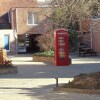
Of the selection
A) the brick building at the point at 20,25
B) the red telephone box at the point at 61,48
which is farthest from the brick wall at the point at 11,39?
the red telephone box at the point at 61,48

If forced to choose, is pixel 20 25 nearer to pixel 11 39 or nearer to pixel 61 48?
pixel 11 39

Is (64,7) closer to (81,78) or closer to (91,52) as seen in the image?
(81,78)

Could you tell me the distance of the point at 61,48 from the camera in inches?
1150

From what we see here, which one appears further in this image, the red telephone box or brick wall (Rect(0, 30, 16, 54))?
brick wall (Rect(0, 30, 16, 54))

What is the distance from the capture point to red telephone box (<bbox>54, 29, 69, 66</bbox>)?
2870 centimetres

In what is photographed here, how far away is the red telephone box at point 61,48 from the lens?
94.2 feet

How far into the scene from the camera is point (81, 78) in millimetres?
15188

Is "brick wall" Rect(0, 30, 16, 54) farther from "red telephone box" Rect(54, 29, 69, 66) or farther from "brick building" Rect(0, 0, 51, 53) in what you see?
"red telephone box" Rect(54, 29, 69, 66)

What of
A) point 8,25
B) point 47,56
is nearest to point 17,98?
point 47,56

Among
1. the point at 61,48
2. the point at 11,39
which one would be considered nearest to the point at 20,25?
the point at 11,39

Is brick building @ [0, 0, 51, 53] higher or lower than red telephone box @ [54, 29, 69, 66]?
higher

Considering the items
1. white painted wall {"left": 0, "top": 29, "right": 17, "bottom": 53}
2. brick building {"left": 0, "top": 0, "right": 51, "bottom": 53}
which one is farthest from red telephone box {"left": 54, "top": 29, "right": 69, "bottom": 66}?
white painted wall {"left": 0, "top": 29, "right": 17, "bottom": 53}

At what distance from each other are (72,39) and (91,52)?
211 inches

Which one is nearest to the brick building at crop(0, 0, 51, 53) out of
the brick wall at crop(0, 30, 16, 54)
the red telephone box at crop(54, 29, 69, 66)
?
the brick wall at crop(0, 30, 16, 54)
